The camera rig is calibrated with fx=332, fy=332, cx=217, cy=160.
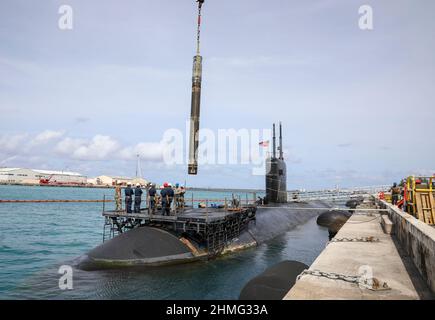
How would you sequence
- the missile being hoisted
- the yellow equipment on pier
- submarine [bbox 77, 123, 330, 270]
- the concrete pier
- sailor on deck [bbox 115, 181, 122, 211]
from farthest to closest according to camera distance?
the missile being hoisted → sailor on deck [bbox 115, 181, 122, 211] → the yellow equipment on pier → submarine [bbox 77, 123, 330, 270] → the concrete pier

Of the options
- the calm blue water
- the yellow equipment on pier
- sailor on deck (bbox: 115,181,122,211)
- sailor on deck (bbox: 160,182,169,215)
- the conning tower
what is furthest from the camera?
the conning tower

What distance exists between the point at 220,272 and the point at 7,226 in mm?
27093

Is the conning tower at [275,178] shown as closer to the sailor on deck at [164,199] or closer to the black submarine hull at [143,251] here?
the black submarine hull at [143,251]

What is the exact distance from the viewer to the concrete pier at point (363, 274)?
22.5 ft

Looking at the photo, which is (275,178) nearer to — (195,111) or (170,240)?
(195,111)

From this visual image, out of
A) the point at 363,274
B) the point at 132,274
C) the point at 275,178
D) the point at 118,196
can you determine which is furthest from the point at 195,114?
the point at 275,178

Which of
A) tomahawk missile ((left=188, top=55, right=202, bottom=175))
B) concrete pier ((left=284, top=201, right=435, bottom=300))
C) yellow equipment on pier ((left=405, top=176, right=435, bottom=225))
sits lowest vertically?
concrete pier ((left=284, top=201, right=435, bottom=300))

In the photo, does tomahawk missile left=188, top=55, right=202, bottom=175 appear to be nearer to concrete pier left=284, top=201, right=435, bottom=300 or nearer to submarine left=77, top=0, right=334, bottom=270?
submarine left=77, top=0, right=334, bottom=270

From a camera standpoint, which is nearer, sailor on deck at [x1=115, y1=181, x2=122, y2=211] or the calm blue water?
the calm blue water

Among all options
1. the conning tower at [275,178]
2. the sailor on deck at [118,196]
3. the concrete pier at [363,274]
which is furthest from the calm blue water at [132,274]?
the conning tower at [275,178]

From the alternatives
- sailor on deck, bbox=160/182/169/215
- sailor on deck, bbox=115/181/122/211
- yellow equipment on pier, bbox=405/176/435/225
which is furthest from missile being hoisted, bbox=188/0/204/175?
yellow equipment on pier, bbox=405/176/435/225

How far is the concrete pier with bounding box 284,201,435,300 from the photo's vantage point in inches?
270

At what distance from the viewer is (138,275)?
1321cm
